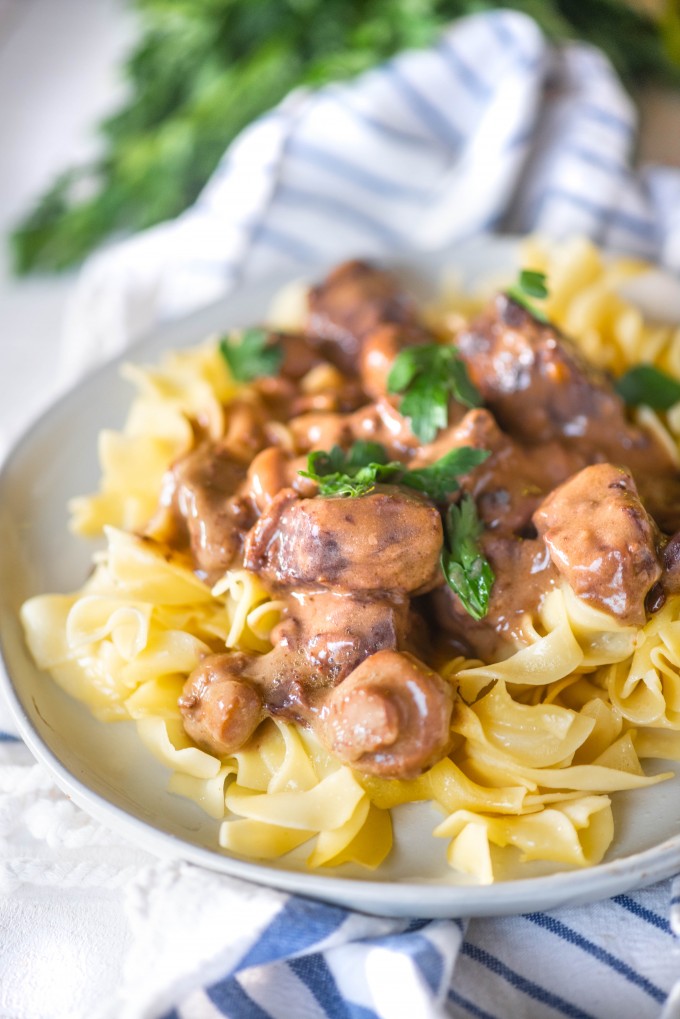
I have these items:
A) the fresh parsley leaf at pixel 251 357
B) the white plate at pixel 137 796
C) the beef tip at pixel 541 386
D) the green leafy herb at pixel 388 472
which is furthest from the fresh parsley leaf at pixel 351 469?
the white plate at pixel 137 796

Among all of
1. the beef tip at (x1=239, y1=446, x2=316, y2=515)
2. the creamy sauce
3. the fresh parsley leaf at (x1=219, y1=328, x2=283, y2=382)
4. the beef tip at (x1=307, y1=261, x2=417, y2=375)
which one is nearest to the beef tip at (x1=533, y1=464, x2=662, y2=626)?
the creamy sauce

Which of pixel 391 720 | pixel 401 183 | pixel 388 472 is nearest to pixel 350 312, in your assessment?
pixel 401 183

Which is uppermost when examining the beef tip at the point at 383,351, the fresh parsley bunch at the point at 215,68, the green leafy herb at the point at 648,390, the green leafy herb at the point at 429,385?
the fresh parsley bunch at the point at 215,68

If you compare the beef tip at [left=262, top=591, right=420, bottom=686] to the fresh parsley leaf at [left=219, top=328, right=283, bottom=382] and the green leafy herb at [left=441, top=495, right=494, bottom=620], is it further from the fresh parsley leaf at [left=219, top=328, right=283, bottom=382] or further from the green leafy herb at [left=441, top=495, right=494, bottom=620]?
the fresh parsley leaf at [left=219, top=328, right=283, bottom=382]

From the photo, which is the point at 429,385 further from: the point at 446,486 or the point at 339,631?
the point at 339,631

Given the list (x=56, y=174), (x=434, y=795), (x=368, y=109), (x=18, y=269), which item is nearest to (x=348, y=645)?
(x=434, y=795)

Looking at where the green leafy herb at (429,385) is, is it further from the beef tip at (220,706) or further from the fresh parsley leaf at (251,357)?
the beef tip at (220,706)
